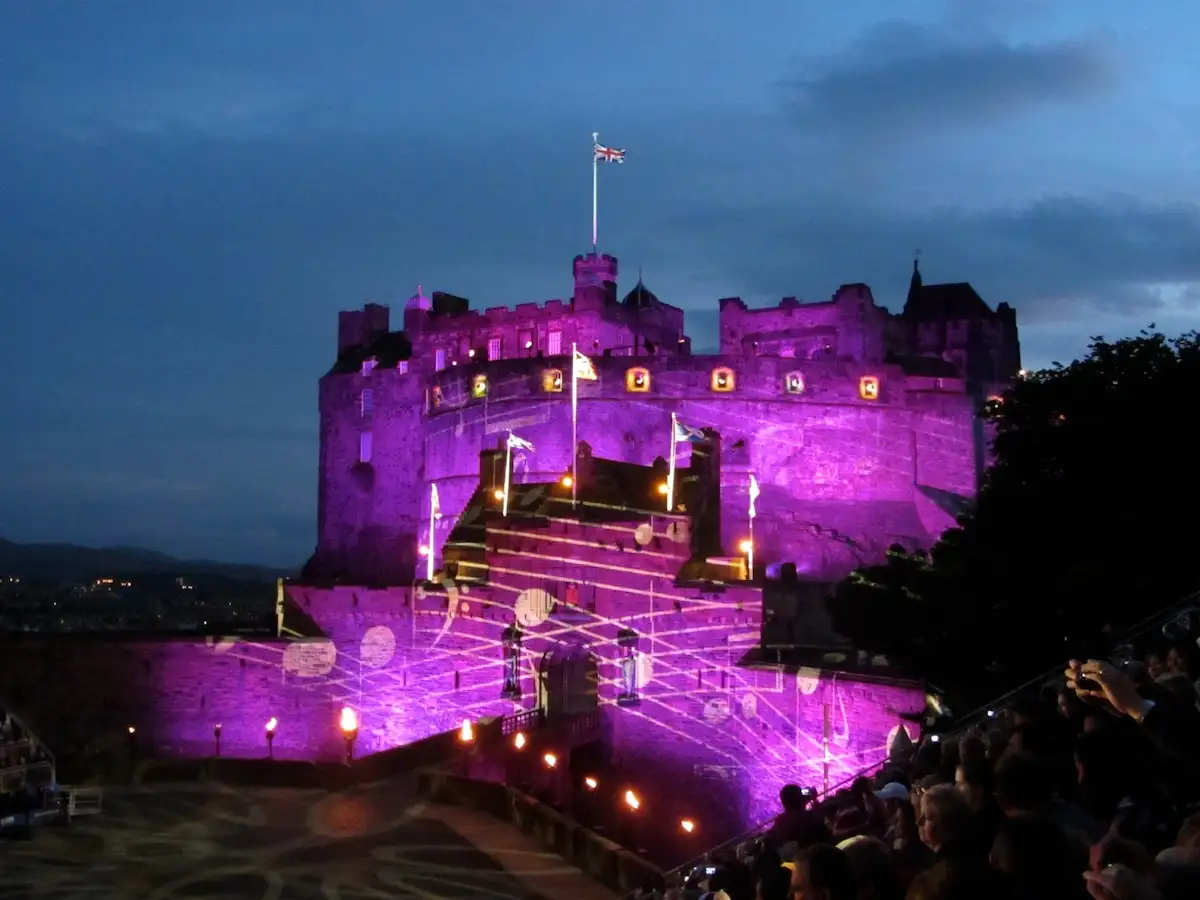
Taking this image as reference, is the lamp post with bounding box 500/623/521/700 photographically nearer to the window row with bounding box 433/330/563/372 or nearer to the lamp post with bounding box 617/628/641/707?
the lamp post with bounding box 617/628/641/707

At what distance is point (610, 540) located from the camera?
22.7m

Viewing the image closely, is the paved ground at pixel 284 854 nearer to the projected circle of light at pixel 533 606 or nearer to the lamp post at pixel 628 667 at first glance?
the lamp post at pixel 628 667

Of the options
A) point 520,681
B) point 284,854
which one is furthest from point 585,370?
point 284,854

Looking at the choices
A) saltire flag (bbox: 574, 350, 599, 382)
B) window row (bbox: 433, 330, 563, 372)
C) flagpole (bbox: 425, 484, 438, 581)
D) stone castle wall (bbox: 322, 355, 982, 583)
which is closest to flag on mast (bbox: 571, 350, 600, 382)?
saltire flag (bbox: 574, 350, 599, 382)

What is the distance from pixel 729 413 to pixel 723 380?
37.9 inches

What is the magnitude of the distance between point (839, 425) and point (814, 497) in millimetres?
2277

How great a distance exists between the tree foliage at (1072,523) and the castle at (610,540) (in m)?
1.49

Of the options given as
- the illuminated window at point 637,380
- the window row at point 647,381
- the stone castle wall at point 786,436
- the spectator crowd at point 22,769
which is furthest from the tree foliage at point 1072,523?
the illuminated window at point 637,380

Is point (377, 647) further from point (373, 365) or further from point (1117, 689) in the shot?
point (1117, 689)

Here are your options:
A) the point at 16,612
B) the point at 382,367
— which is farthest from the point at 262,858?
the point at 16,612

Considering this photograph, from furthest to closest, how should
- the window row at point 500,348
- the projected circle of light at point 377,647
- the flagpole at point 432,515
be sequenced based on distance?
the window row at point 500,348 < the flagpole at point 432,515 < the projected circle of light at point 377,647

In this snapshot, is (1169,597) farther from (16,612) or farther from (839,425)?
(16,612)

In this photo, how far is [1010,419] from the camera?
1802 cm

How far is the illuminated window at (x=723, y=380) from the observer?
34.0 m
